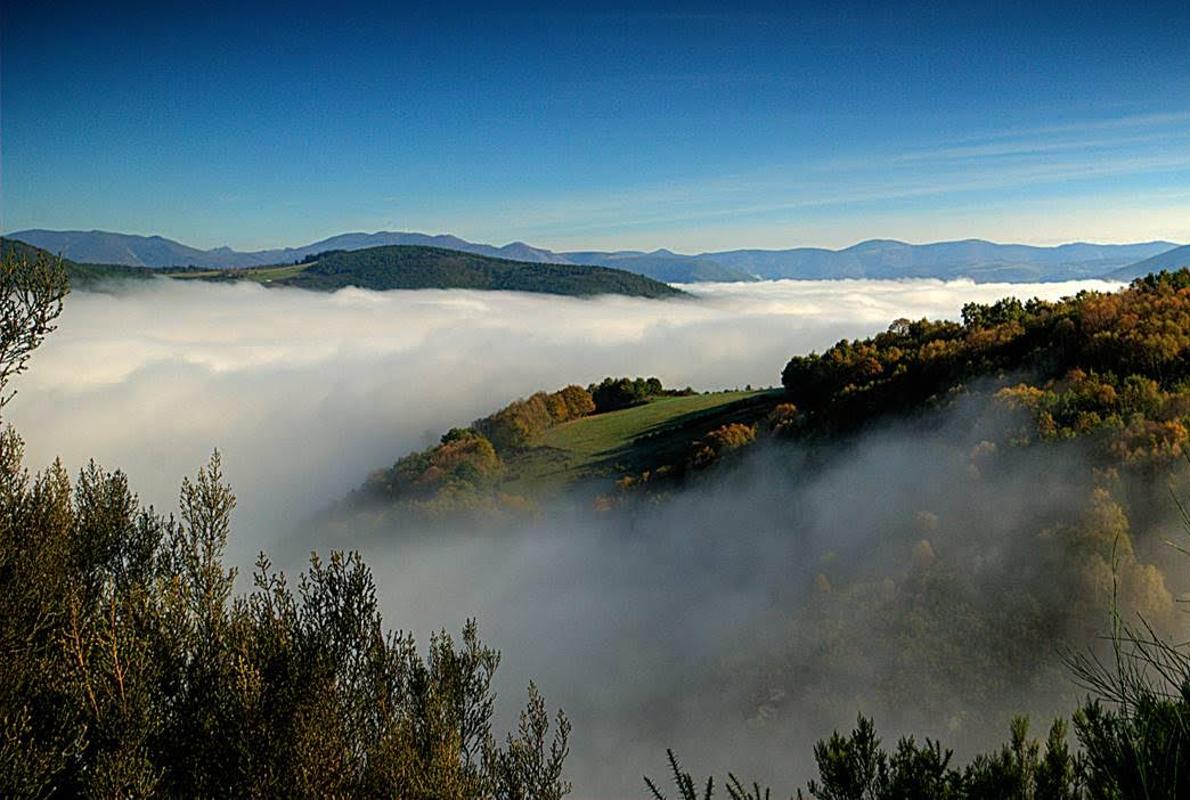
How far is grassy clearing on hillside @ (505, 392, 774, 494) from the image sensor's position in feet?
144

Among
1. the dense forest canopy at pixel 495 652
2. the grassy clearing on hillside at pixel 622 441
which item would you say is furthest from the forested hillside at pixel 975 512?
the grassy clearing on hillside at pixel 622 441

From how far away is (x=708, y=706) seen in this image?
59.1 ft

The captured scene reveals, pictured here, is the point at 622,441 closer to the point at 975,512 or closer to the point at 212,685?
the point at 975,512

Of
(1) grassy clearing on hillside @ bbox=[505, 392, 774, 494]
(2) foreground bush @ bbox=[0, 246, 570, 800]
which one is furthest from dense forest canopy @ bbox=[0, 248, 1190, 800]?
(1) grassy clearing on hillside @ bbox=[505, 392, 774, 494]

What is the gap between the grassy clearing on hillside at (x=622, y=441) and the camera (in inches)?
1725

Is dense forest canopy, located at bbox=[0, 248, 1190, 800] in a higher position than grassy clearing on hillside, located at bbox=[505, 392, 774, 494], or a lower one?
higher

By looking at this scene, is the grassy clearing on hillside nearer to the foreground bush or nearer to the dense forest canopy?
the dense forest canopy

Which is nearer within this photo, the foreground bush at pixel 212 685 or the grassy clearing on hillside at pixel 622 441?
the foreground bush at pixel 212 685

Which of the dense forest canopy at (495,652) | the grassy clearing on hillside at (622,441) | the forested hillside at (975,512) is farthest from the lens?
the grassy clearing on hillside at (622,441)

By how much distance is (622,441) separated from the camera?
48875mm

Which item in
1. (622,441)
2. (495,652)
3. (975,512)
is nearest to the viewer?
(495,652)

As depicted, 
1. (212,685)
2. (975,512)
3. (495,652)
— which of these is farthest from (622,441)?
(212,685)

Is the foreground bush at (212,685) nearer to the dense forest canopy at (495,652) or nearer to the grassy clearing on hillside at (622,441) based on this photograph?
the dense forest canopy at (495,652)

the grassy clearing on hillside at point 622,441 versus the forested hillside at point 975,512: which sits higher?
the forested hillside at point 975,512
